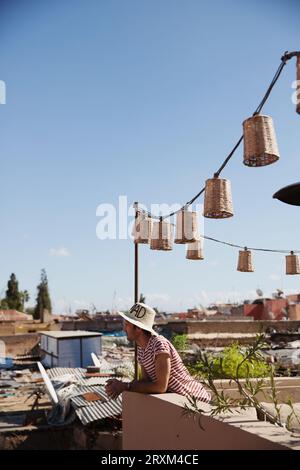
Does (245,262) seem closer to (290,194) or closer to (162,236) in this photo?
(162,236)

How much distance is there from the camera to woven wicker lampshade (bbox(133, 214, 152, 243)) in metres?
7.16

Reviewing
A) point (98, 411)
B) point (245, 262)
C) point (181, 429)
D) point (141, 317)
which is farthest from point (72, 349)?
point (181, 429)

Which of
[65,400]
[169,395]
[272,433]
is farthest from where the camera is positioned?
[65,400]

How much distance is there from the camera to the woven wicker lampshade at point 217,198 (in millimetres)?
4574

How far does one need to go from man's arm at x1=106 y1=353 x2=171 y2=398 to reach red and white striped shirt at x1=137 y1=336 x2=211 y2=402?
66 mm

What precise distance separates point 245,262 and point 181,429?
209 inches

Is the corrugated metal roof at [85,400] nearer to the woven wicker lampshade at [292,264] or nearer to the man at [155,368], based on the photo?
the woven wicker lampshade at [292,264]

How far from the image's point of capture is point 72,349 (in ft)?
60.3

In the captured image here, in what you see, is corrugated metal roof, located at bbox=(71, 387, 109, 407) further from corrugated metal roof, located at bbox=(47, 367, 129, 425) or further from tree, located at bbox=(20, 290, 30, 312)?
tree, located at bbox=(20, 290, 30, 312)
